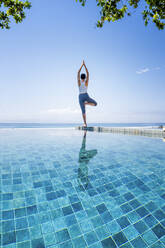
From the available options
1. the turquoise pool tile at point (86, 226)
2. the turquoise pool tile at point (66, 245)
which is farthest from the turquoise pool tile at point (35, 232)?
the turquoise pool tile at point (86, 226)

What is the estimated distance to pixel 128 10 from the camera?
3.77 meters

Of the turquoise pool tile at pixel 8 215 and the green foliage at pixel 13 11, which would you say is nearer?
the turquoise pool tile at pixel 8 215

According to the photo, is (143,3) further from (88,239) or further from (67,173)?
(88,239)

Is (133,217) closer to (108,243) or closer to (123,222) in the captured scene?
(123,222)

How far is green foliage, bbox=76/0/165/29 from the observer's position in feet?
11.0

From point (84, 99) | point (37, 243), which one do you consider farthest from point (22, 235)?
point (84, 99)

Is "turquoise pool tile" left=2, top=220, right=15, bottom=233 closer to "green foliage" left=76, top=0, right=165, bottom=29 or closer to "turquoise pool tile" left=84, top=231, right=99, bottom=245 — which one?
"turquoise pool tile" left=84, top=231, right=99, bottom=245

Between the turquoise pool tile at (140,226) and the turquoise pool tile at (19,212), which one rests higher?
the turquoise pool tile at (19,212)

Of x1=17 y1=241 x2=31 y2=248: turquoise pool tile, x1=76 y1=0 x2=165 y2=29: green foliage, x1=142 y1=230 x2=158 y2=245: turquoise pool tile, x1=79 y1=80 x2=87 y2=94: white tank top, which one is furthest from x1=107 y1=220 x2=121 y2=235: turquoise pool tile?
x1=79 y1=80 x2=87 y2=94: white tank top

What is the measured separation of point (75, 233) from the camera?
1.77m

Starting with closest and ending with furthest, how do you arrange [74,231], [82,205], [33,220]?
1. [74,231]
2. [33,220]
3. [82,205]

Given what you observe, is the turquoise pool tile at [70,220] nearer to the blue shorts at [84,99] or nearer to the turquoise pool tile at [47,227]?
the turquoise pool tile at [47,227]

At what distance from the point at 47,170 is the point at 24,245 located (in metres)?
1.95

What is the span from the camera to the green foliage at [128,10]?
11.0 feet
